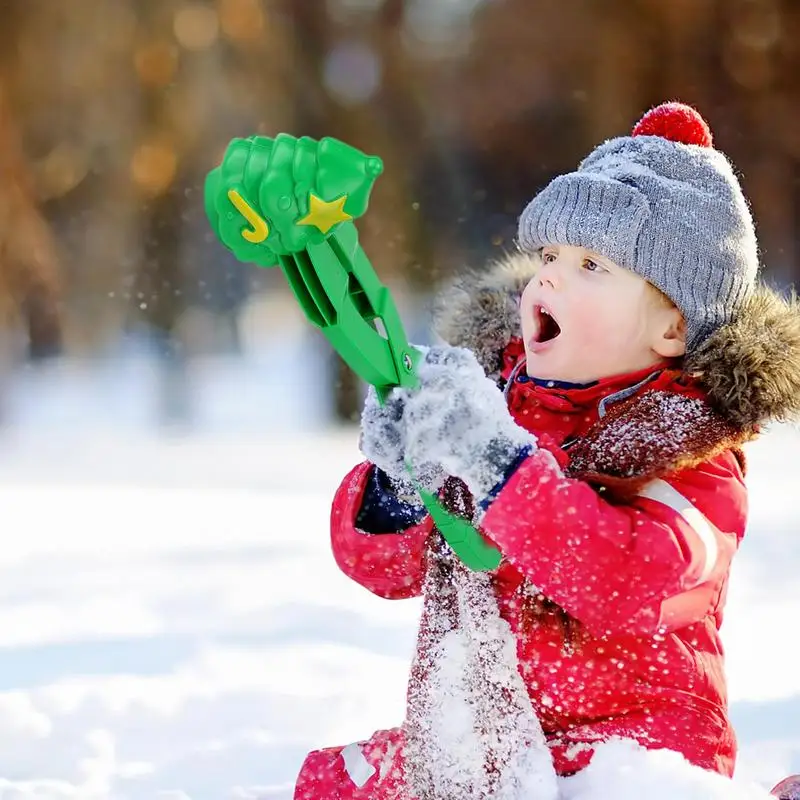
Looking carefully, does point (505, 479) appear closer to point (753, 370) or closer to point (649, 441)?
point (649, 441)

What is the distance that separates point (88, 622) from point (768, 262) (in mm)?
5685

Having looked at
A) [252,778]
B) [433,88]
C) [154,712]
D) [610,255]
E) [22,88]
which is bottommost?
[252,778]

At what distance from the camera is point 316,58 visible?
20.9 ft

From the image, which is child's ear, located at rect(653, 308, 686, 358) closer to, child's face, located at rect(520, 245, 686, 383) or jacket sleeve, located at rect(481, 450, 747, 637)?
child's face, located at rect(520, 245, 686, 383)

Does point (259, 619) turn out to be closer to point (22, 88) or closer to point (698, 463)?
point (698, 463)

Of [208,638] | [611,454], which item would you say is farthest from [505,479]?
[208,638]

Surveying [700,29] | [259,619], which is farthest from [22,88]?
[259,619]

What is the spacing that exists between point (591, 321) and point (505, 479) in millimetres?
281

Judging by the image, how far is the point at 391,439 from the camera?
1.05m

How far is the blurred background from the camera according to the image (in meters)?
6.19

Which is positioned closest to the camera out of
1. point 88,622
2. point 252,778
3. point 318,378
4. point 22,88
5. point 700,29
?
point 252,778

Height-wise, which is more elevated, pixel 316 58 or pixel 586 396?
pixel 316 58

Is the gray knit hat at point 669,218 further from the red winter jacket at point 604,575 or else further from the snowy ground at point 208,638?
the snowy ground at point 208,638

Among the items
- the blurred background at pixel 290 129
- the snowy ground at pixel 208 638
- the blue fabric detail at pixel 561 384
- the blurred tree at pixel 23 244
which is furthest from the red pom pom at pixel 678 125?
the blurred tree at pixel 23 244
